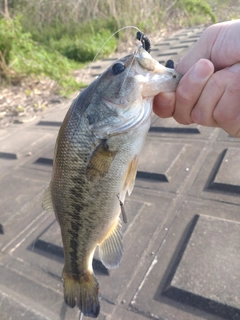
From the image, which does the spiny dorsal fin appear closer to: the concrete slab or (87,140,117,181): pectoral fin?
(87,140,117,181): pectoral fin

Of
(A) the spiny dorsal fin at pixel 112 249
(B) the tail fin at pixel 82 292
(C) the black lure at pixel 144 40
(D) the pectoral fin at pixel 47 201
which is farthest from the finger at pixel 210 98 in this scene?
(B) the tail fin at pixel 82 292

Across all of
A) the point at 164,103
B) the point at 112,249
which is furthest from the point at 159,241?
the point at 164,103

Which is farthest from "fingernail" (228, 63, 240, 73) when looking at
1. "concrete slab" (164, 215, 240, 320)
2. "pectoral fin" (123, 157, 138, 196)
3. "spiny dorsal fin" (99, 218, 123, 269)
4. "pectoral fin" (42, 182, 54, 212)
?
"concrete slab" (164, 215, 240, 320)

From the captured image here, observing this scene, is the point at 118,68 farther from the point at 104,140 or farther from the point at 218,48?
the point at 218,48

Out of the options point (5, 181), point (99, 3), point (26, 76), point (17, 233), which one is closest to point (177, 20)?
point (99, 3)

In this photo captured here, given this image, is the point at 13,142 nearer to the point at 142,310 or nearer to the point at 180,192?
the point at 180,192

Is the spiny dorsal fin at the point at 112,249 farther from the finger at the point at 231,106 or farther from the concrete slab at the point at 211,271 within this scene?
the finger at the point at 231,106
